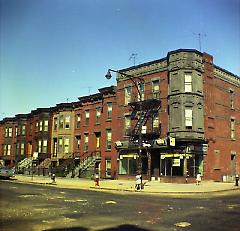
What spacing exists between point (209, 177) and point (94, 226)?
25404 mm

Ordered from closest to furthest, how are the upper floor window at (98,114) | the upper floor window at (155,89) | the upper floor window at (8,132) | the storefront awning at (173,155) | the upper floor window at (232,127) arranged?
1. the storefront awning at (173,155)
2. the upper floor window at (155,89)
3. the upper floor window at (232,127)
4. the upper floor window at (98,114)
5. the upper floor window at (8,132)

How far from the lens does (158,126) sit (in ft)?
116

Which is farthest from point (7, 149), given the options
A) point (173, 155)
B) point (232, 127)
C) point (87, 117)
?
point (232, 127)

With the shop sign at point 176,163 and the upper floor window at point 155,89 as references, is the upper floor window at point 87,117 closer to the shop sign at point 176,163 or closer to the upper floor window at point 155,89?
the upper floor window at point 155,89

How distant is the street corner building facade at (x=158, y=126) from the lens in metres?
33.4

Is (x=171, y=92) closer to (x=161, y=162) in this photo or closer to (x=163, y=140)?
(x=163, y=140)

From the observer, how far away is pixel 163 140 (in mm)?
33562

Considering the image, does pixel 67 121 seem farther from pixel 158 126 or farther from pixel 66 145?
pixel 158 126

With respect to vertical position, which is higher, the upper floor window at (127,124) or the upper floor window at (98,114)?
the upper floor window at (98,114)

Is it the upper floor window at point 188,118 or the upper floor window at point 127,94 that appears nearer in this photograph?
the upper floor window at point 188,118

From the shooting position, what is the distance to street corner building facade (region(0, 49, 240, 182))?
33375 millimetres

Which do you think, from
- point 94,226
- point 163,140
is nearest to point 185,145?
point 163,140

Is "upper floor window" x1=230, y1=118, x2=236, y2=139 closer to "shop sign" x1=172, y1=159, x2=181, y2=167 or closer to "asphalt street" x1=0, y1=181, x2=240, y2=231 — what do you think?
"shop sign" x1=172, y1=159, x2=181, y2=167

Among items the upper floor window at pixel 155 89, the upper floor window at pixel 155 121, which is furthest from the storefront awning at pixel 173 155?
the upper floor window at pixel 155 89
